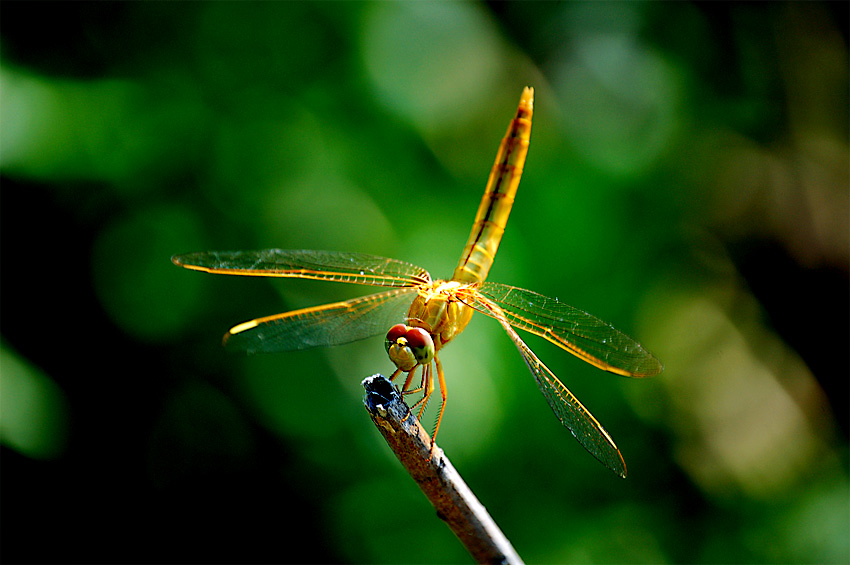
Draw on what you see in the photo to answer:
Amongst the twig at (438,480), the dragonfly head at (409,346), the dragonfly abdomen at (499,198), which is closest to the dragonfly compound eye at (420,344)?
the dragonfly head at (409,346)

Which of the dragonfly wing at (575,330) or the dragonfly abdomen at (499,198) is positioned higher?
the dragonfly abdomen at (499,198)

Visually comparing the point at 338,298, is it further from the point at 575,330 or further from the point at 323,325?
the point at 575,330

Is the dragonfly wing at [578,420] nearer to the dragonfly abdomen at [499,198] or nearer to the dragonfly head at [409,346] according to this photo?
the dragonfly head at [409,346]

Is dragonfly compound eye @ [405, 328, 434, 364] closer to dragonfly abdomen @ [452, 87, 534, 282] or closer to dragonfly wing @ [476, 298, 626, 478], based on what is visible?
dragonfly wing @ [476, 298, 626, 478]

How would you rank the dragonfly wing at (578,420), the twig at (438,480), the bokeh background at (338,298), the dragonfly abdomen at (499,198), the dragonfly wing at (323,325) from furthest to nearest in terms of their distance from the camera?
the bokeh background at (338,298) → the dragonfly abdomen at (499,198) → the dragonfly wing at (323,325) → the dragonfly wing at (578,420) → the twig at (438,480)

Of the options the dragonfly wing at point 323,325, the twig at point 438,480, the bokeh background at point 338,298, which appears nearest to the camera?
the twig at point 438,480

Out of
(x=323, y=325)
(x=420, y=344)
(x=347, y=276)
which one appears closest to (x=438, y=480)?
(x=420, y=344)
